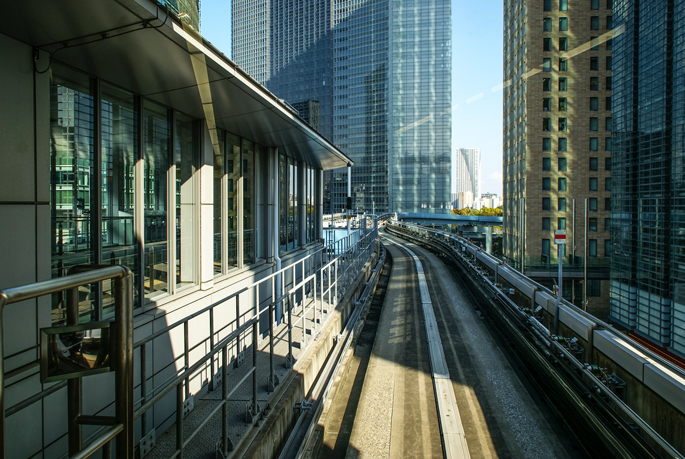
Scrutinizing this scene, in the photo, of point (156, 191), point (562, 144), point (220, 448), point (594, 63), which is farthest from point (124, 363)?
point (594, 63)

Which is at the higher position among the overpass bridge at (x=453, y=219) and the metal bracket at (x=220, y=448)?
the overpass bridge at (x=453, y=219)

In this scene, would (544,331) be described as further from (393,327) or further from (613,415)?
(393,327)

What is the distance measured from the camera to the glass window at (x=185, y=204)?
5934 millimetres

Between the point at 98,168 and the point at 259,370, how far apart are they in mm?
2965

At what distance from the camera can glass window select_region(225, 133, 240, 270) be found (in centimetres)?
755

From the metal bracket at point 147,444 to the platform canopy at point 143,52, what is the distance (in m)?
3.21

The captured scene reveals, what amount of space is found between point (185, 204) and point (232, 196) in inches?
70.4

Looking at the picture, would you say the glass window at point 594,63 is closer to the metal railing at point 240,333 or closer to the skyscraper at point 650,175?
the skyscraper at point 650,175

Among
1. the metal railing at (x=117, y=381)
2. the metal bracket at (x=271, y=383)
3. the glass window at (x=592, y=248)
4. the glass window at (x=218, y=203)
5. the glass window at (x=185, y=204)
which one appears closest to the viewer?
the metal railing at (x=117, y=381)

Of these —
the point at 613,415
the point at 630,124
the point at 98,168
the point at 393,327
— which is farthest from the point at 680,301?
the point at 98,168

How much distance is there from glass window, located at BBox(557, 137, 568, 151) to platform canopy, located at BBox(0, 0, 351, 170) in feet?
119

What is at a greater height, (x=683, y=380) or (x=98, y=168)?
(x=98, y=168)

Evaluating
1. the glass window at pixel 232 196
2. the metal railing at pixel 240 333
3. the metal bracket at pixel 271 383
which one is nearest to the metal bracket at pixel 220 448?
the metal railing at pixel 240 333

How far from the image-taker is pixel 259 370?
5121 millimetres
